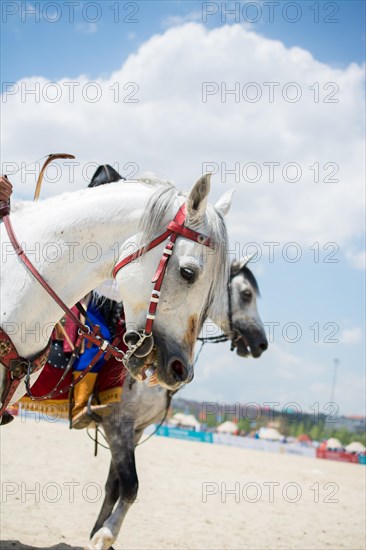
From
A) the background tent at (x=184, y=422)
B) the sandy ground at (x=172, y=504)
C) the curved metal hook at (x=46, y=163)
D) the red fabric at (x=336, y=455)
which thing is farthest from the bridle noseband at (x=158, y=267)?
the background tent at (x=184, y=422)

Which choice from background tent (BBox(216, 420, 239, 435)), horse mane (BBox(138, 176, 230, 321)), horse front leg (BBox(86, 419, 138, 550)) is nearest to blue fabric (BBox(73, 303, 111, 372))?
horse front leg (BBox(86, 419, 138, 550))

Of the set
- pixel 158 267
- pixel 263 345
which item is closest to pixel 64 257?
pixel 158 267

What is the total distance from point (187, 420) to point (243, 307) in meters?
29.4

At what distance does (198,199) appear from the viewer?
122 inches

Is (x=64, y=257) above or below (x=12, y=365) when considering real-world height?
above

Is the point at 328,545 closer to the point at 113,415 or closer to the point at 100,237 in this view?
the point at 113,415

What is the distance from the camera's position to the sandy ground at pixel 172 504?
8.11 m

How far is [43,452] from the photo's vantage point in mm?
14500

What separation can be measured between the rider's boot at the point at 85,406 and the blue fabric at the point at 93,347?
5.7 inches

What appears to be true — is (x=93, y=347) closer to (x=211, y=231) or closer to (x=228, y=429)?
(x=211, y=231)

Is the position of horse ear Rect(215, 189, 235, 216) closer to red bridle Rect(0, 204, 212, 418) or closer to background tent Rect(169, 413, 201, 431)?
red bridle Rect(0, 204, 212, 418)

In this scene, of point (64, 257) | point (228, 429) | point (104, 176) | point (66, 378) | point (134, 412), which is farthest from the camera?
point (228, 429)

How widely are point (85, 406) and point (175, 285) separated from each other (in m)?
3.58

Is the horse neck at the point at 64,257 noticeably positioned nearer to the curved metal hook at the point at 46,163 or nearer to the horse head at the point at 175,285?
the horse head at the point at 175,285
